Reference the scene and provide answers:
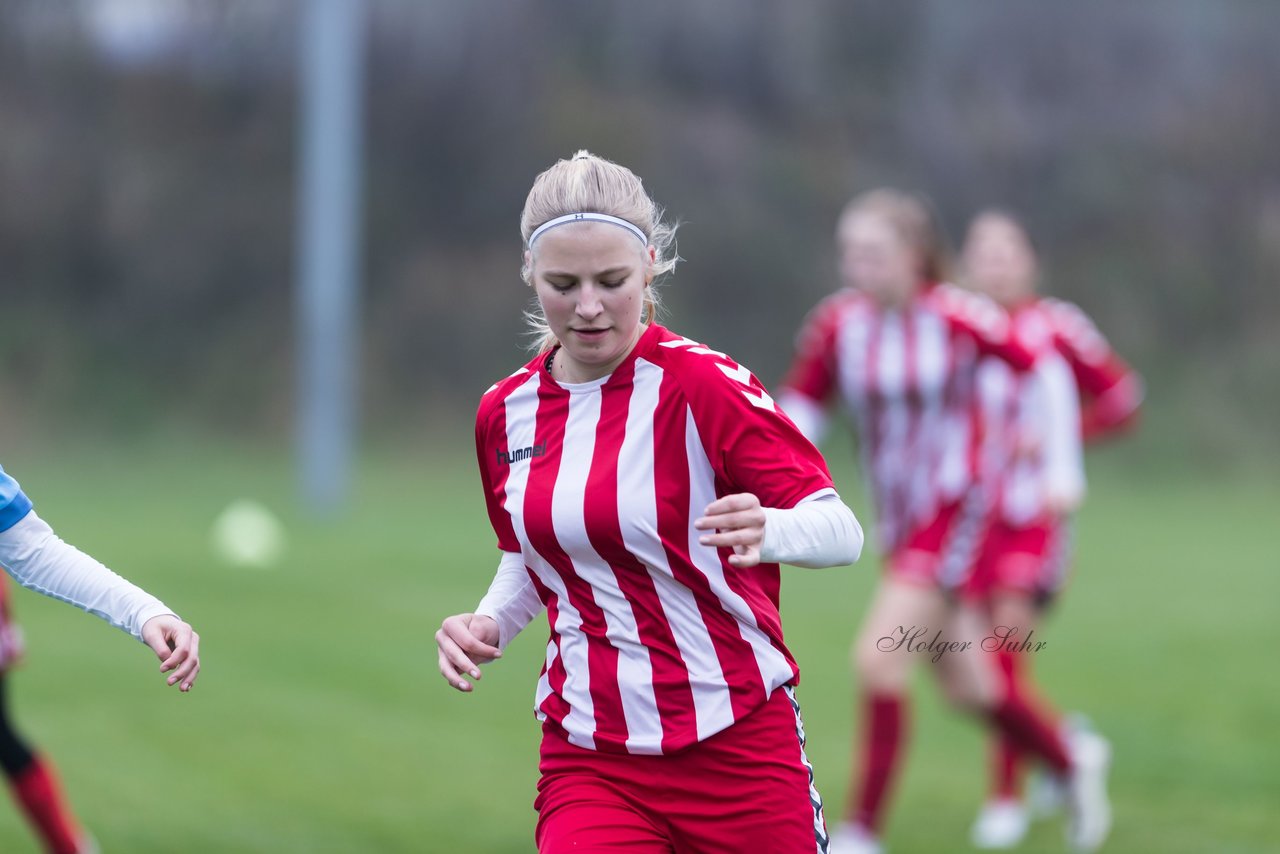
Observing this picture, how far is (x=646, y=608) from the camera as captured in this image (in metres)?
3.05

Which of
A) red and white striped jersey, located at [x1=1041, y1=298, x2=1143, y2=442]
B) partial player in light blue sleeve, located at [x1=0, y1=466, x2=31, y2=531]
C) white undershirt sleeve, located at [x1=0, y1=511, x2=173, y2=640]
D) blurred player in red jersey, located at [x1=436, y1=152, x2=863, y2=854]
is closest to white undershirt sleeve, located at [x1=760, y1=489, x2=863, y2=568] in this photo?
blurred player in red jersey, located at [x1=436, y1=152, x2=863, y2=854]

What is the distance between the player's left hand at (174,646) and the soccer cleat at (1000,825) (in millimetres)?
3448

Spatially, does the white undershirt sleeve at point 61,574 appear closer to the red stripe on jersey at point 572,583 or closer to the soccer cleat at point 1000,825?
the red stripe on jersey at point 572,583

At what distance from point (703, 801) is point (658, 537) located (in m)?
0.47

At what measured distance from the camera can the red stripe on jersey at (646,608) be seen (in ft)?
9.92

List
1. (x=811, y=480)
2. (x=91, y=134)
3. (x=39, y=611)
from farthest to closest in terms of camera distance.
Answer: (x=91, y=134) → (x=39, y=611) → (x=811, y=480)

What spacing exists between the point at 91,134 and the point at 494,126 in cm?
622

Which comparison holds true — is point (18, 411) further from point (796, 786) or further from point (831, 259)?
point (796, 786)

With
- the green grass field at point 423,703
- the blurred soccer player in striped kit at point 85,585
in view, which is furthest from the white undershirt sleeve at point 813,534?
the green grass field at point 423,703

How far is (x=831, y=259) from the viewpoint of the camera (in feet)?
89.2

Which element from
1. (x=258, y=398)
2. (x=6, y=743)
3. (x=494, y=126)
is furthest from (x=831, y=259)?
(x=6, y=743)

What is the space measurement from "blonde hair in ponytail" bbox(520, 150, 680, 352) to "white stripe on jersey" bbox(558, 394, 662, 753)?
32cm

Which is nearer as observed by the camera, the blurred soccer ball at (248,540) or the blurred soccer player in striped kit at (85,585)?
the blurred soccer player in striped kit at (85,585)

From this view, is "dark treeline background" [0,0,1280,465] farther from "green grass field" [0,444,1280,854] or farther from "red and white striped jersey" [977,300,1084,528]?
"red and white striped jersey" [977,300,1084,528]
